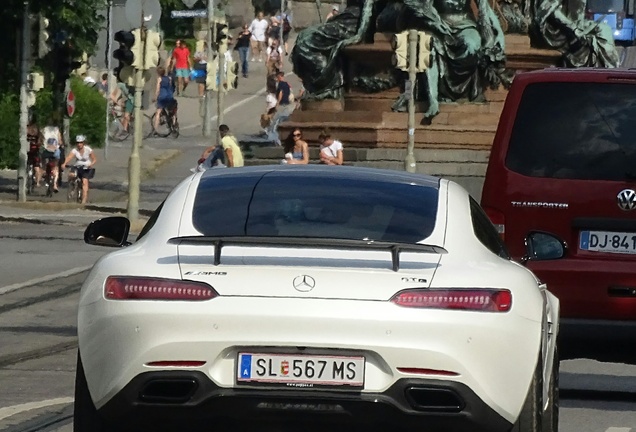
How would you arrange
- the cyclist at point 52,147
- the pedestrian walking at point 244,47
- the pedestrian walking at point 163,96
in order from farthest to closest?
the pedestrian walking at point 244,47 → the pedestrian walking at point 163,96 → the cyclist at point 52,147

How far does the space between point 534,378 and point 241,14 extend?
3001 inches

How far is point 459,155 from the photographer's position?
123 ft

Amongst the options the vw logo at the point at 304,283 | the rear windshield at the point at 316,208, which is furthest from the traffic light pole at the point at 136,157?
the vw logo at the point at 304,283

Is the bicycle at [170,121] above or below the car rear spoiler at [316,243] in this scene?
below

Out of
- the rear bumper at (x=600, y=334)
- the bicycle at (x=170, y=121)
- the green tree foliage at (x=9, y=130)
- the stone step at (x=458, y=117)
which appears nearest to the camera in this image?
the rear bumper at (x=600, y=334)

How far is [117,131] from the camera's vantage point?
188 ft

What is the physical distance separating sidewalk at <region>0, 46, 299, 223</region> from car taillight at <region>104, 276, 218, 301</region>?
86.8 feet

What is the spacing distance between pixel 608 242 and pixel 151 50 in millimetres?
19840

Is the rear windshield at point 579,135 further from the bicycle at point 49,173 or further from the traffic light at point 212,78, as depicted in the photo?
the traffic light at point 212,78

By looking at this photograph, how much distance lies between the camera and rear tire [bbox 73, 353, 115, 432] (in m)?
8.12

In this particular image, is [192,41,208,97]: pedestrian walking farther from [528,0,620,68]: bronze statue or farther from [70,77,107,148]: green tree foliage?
[528,0,620,68]: bronze statue

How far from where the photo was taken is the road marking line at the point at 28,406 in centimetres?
1123

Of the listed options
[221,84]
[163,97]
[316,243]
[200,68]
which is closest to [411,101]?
[221,84]

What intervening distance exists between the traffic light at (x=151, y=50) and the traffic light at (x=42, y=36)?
302 inches
